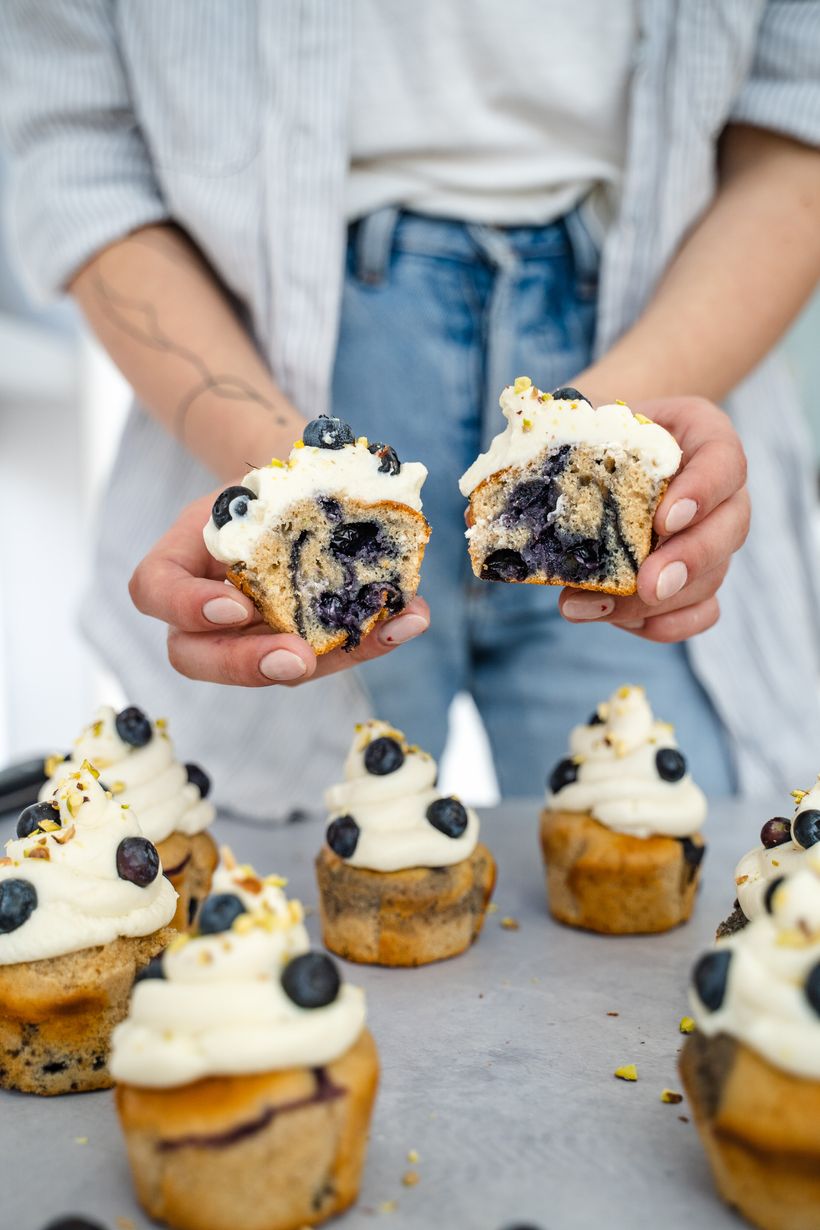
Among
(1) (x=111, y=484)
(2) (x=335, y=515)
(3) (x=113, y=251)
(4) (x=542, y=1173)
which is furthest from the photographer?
(1) (x=111, y=484)

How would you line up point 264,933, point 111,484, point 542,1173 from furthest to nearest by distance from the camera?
1. point 111,484
2. point 542,1173
3. point 264,933

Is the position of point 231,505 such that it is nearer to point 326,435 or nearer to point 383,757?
point 326,435

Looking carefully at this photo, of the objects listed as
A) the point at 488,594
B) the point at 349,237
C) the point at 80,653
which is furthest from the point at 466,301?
the point at 80,653

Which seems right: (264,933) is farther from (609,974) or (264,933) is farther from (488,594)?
(488,594)

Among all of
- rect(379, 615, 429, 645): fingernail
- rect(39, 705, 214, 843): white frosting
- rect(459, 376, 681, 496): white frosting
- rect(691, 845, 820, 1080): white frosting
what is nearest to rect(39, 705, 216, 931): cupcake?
rect(39, 705, 214, 843): white frosting

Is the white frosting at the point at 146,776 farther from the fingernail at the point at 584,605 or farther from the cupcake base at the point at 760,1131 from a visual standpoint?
the cupcake base at the point at 760,1131

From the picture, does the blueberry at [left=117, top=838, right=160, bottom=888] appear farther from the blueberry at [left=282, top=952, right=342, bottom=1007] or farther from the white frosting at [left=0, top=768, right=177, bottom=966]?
the blueberry at [left=282, top=952, right=342, bottom=1007]

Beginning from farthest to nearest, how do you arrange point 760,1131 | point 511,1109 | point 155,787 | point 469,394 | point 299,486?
point 469,394
point 155,787
point 299,486
point 511,1109
point 760,1131

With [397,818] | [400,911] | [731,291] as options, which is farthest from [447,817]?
[731,291]
